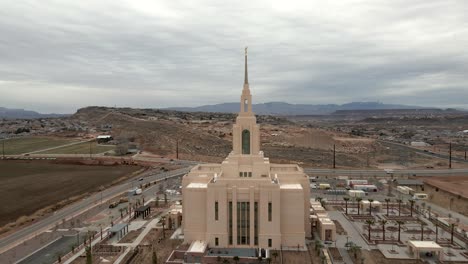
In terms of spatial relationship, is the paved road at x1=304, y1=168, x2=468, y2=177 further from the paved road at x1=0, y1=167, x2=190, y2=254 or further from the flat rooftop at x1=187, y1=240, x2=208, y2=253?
the flat rooftop at x1=187, y1=240, x2=208, y2=253

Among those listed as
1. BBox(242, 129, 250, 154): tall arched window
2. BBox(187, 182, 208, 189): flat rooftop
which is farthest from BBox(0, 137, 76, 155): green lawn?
BBox(242, 129, 250, 154): tall arched window

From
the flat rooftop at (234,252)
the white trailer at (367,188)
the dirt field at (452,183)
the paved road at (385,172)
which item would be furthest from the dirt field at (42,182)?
the dirt field at (452,183)

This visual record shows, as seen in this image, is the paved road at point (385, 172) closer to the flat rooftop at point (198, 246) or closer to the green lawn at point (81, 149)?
the flat rooftop at point (198, 246)

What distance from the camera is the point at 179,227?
4741cm

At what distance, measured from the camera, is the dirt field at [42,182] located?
5988cm

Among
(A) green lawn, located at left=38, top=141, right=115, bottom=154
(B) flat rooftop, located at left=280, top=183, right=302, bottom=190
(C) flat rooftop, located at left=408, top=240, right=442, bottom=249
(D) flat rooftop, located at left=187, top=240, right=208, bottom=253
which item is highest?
(B) flat rooftop, located at left=280, top=183, right=302, bottom=190

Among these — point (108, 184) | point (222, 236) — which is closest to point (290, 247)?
point (222, 236)

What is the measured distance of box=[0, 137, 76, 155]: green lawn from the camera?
12894cm

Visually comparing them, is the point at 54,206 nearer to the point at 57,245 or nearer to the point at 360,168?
the point at 57,245

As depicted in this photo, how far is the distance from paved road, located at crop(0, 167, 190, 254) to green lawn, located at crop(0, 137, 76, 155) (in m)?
70.2

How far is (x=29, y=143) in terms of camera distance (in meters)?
148

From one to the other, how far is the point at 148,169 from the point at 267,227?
206ft

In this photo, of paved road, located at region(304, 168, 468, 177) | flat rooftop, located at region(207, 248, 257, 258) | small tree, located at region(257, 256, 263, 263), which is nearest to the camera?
small tree, located at region(257, 256, 263, 263)

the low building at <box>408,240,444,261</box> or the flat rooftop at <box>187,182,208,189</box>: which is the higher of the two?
the flat rooftop at <box>187,182,208,189</box>
